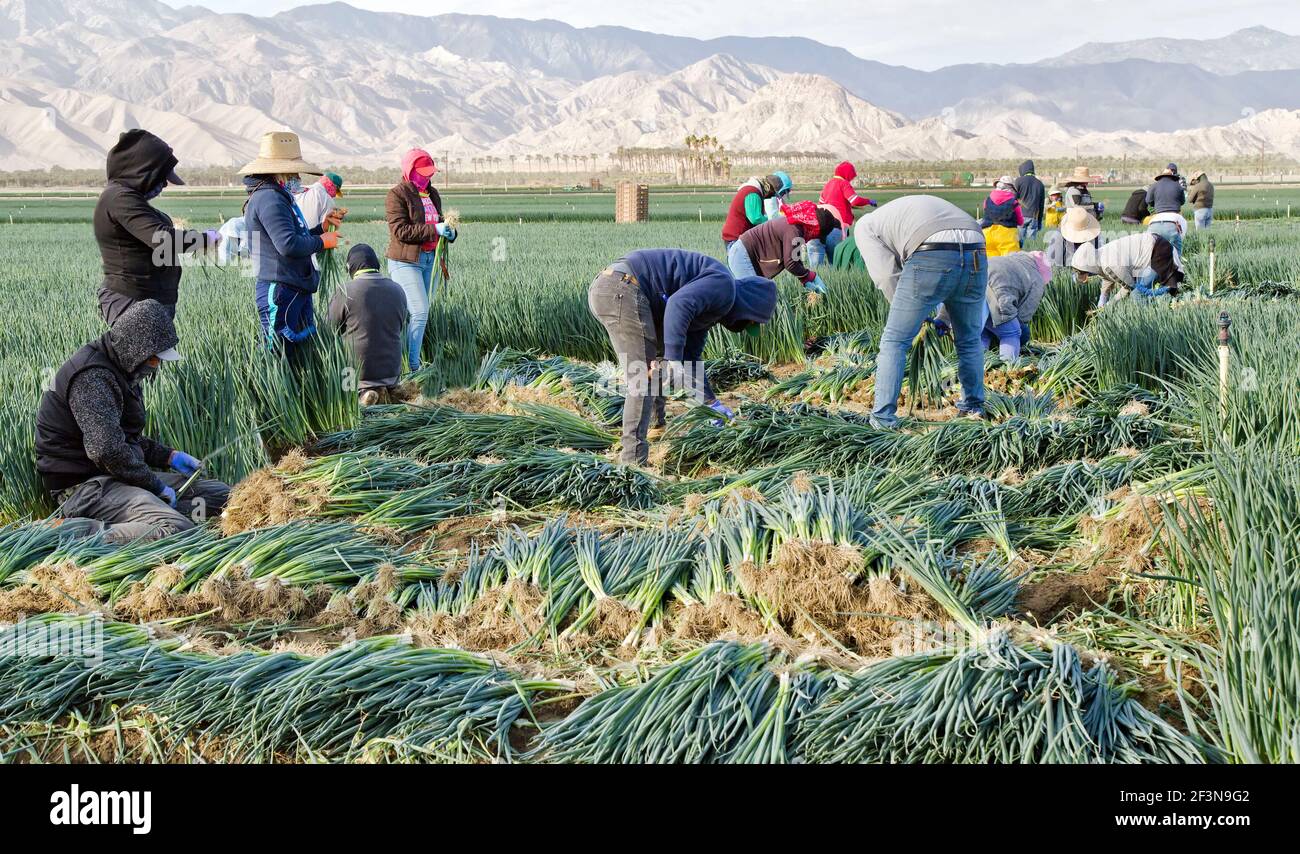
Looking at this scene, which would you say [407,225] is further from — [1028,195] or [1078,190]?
[1028,195]

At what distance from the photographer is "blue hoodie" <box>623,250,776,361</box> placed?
170 inches

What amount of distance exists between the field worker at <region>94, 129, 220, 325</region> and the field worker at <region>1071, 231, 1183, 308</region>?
5.99 metres

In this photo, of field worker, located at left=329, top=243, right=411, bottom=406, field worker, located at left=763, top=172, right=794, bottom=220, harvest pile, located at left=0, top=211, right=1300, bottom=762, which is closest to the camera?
harvest pile, located at left=0, top=211, right=1300, bottom=762

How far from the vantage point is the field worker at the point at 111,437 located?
374cm

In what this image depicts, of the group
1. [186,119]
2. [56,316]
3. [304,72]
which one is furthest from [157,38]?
[56,316]

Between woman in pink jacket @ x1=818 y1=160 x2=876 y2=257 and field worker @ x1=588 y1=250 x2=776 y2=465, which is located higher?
woman in pink jacket @ x1=818 y1=160 x2=876 y2=257

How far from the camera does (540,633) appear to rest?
115 inches

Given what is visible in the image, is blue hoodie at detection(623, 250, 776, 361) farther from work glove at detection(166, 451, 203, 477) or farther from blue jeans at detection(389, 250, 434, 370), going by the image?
blue jeans at detection(389, 250, 434, 370)

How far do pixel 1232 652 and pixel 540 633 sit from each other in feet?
5.33

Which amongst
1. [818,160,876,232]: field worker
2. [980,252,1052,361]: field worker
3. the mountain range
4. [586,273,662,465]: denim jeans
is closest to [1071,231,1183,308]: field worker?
[980,252,1052,361]: field worker

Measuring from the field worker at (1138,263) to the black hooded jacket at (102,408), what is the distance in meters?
6.22

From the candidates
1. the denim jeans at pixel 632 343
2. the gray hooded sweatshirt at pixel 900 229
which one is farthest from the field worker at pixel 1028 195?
the denim jeans at pixel 632 343

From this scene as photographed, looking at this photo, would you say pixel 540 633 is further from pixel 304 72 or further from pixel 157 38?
pixel 157 38

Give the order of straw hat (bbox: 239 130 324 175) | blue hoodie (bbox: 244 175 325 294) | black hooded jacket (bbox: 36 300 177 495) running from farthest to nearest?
1. straw hat (bbox: 239 130 324 175)
2. blue hoodie (bbox: 244 175 325 294)
3. black hooded jacket (bbox: 36 300 177 495)
